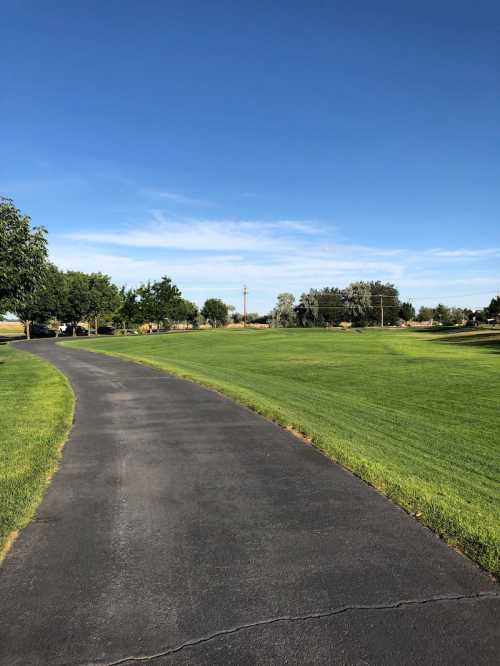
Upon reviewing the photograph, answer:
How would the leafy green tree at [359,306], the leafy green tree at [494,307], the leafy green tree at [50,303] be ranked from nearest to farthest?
the leafy green tree at [50,303]
the leafy green tree at [494,307]
the leafy green tree at [359,306]

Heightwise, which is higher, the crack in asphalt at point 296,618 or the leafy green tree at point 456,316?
the leafy green tree at point 456,316

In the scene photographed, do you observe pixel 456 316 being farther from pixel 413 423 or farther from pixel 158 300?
pixel 413 423

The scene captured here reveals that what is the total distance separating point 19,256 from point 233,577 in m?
22.1

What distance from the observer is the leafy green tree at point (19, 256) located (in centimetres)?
2204

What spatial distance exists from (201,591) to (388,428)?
8.21m

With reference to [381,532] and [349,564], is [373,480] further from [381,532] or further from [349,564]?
[349,564]

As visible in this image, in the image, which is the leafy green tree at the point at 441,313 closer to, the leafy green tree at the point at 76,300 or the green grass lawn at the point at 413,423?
the leafy green tree at the point at 76,300

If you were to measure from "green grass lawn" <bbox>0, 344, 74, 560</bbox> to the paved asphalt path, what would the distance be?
0.88ft

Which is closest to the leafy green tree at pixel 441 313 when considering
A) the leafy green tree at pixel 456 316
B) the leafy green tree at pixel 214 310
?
the leafy green tree at pixel 456 316

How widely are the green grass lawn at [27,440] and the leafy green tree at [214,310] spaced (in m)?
111

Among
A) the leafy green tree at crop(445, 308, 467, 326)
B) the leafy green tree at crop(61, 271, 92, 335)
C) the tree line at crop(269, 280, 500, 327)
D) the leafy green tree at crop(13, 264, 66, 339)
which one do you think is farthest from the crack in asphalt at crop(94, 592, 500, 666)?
the leafy green tree at crop(445, 308, 467, 326)

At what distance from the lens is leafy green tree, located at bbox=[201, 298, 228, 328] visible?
423 ft

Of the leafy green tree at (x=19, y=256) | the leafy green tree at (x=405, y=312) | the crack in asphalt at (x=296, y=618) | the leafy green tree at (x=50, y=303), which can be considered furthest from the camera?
the leafy green tree at (x=405, y=312)

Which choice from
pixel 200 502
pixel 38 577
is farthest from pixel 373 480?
pixel 38 577
